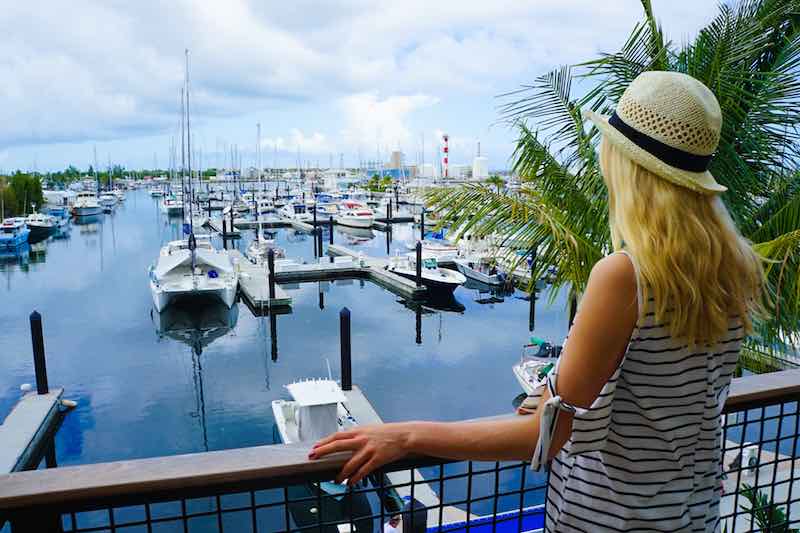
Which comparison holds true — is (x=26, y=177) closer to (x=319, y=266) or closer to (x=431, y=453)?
(x=319, y=266)

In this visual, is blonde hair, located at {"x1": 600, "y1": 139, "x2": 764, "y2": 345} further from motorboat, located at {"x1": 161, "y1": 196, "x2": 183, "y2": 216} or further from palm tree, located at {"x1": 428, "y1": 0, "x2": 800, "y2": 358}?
motorboat, located at {"x1": 161, "y1": 196, "x2": 183, "y2": 216}

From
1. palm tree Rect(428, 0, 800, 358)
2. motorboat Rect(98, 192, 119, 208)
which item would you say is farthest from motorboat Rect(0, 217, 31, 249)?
palm tree Rect(428, 0, 800, 358)

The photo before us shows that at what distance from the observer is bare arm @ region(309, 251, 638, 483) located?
1156 millimetres

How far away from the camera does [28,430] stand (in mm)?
13945

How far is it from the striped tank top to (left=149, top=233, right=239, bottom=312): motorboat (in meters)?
26.4

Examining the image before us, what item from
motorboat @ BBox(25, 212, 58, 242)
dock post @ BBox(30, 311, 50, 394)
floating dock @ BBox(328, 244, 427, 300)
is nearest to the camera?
dock post @ BBox(30, 311, 50, 394)

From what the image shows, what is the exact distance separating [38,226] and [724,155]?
198ft

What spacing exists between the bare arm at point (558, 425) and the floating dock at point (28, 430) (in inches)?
495

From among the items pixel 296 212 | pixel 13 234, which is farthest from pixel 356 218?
pixel 13 234

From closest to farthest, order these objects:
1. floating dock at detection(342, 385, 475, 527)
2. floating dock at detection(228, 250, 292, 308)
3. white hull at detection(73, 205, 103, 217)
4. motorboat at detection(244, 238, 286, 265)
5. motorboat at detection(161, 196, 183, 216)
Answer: floating dock at detection(342, 385, 475, 527)
floating dock at detection(228, 250, 292, 308)
motorboat at detection(244, 238, 286, 265)
white hull at detection(73, 205, 103, 217)
motorboat at detection(161, 196, 183, 216)

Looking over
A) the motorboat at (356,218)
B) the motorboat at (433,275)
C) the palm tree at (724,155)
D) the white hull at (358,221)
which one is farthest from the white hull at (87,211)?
the palm tree at (724,155)

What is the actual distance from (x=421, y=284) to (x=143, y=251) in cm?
2680

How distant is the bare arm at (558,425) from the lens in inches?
45.5

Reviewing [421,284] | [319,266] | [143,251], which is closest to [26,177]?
[143,251]
